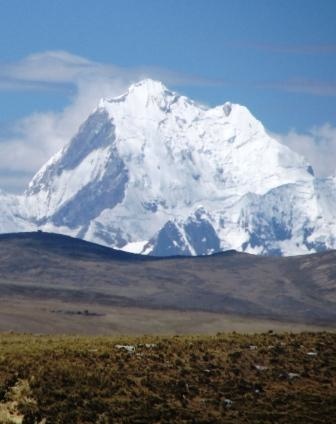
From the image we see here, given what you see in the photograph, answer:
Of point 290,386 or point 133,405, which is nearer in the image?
point 133,405

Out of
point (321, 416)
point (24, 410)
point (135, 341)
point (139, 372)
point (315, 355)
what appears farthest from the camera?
point (135, 341)

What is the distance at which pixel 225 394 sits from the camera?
39.8 meters

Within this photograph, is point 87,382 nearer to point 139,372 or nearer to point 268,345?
point 139,372

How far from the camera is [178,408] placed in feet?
124

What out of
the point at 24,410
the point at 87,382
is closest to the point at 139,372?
the point at 87,382

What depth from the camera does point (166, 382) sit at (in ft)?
133

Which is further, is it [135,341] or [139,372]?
[135,341]

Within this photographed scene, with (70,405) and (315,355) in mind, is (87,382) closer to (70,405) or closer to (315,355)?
(70,405)

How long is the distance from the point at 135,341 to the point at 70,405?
13.1 m

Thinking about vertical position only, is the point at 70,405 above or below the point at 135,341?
below

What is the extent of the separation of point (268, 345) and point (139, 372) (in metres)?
8.70

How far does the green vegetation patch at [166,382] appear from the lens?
36.9 m

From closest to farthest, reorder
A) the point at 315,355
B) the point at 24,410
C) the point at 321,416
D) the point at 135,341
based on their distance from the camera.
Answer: the point at 24,410 < the point at 321,416 < the point at 315,355 < the point at 135,341

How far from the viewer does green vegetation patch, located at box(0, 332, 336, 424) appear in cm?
3688
